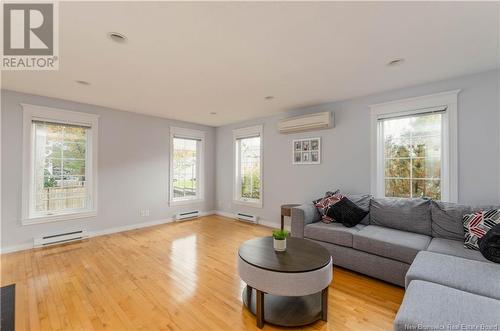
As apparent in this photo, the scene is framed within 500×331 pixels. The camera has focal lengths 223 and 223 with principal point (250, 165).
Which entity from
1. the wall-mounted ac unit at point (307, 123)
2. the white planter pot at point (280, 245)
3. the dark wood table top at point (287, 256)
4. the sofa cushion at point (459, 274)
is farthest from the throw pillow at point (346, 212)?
the wall-mounted ac unit at point (307, 123)

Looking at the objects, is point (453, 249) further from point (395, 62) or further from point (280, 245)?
point (395, 62)

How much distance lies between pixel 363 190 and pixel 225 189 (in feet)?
11.3

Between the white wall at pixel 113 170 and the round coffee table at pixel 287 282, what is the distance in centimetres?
338

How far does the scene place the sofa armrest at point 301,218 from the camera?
3.20 metres

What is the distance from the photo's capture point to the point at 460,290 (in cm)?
152

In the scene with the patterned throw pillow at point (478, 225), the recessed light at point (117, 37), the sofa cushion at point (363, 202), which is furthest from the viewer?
the sofa cushion at point (363, 202)

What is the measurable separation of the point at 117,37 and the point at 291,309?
291 centimetres

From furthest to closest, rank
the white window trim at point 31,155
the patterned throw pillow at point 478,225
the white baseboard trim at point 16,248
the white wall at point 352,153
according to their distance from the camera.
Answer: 1. the white window trim at point 31,155
2. the white baseboard trim at point 16,248
3. the white wall at point 352,153
4. the patterned throw pillow at point 478,225

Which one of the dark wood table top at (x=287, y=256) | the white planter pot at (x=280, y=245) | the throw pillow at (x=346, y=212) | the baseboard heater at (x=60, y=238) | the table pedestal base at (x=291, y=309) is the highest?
the throw pillow at (x=346, y=212)

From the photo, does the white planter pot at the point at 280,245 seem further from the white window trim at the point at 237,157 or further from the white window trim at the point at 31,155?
the white window trim at the point at 31,155

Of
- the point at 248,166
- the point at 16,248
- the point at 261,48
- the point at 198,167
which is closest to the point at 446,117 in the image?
the point at 261,48

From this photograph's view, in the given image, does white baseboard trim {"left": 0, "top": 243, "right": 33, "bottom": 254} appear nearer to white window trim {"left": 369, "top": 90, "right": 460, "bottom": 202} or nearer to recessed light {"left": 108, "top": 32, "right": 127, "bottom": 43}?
recessed light {"left": 108, "top": 32, "right": 127, "bottom": 43}

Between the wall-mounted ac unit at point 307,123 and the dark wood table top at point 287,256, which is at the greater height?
the wall-mounted ac unit at point 307,123

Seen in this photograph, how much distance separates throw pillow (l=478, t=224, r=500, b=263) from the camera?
1924 millimetres
